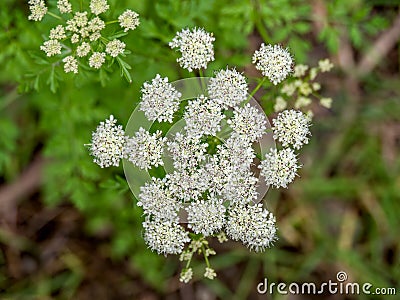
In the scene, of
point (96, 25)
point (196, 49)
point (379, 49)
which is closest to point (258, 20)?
point (196, 49)

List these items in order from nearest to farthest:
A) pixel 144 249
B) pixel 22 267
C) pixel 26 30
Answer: pixel 26 30 → pixel 144 249 → pixel 22 267

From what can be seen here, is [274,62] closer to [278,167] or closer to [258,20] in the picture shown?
[278,167]

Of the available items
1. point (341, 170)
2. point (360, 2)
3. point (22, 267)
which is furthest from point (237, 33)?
point (22, 267)

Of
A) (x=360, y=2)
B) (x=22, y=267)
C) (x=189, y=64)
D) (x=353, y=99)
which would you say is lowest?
(x=22, y=267)


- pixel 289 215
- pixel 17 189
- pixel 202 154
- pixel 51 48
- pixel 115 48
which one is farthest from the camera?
pixel 289 215

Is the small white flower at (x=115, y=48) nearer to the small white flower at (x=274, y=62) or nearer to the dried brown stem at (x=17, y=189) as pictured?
the small white flower at (x=274, y=62)

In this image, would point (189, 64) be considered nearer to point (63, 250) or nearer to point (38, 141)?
point (38, 141)

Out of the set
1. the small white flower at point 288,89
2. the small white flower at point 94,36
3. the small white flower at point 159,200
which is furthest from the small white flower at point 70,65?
the small white flower at point 288,89
